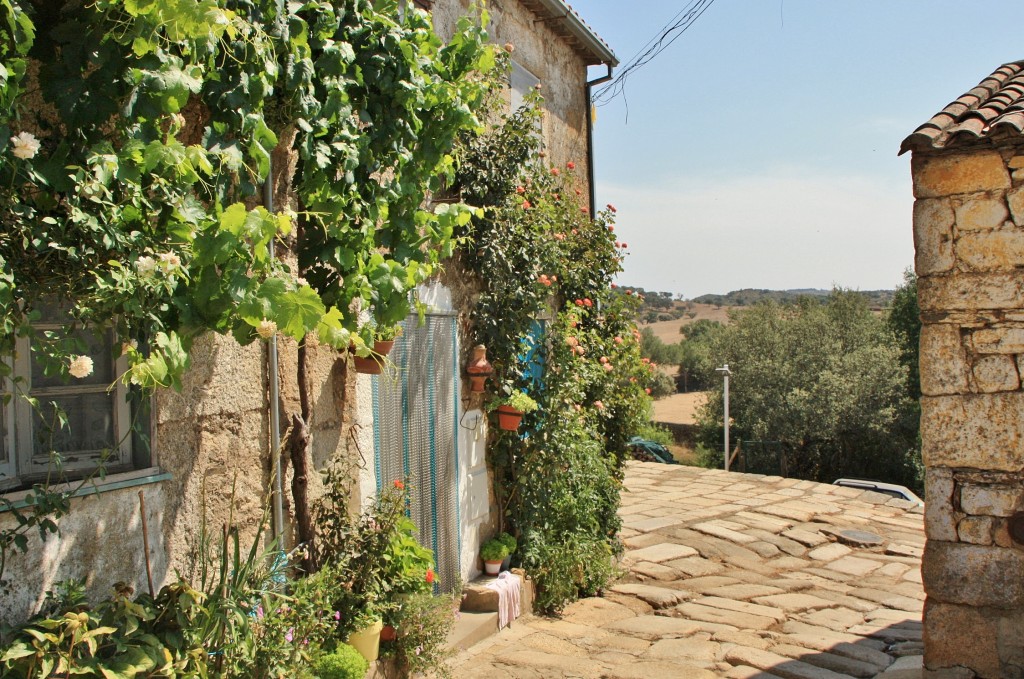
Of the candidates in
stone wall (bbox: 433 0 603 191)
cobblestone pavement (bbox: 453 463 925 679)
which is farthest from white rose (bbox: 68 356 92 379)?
stone wall (bbox: 433 0 603 191)

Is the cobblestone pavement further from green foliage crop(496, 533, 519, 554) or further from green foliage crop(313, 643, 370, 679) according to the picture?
green foliage crop(313, 643, 370, 679)

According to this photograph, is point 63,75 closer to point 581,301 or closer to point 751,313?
point 581,301

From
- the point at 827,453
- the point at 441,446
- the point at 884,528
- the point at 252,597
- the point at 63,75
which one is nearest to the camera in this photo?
the point at 63,75

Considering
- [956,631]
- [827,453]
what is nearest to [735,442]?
[827,453]

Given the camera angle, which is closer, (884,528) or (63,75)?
(63,75)

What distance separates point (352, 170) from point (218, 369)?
1.11 metres

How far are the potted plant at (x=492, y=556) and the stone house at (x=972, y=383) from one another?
112 inches

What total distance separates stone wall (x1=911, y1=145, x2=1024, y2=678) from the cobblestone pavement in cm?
63

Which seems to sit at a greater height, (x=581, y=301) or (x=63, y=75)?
(x=63, y=75)

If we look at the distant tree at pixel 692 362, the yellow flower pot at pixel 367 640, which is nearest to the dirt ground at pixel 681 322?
the distant tree at pixel 692 362

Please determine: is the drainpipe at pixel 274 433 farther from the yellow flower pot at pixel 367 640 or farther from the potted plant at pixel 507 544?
the potted plant at pixel 507 544

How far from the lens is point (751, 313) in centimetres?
3231

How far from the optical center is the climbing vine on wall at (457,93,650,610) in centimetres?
621

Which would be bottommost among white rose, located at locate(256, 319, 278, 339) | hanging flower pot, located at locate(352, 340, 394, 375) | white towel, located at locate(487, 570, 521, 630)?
white towel, located at locate(487, 570, 521, 630)
